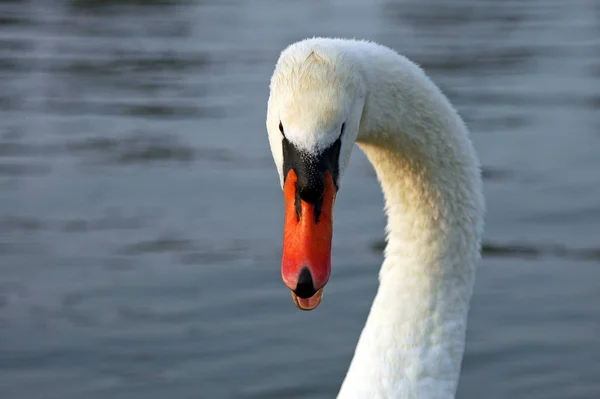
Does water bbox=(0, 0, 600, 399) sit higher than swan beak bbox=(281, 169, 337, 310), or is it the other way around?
swan beak bbox=(281, 169, 337, 310)

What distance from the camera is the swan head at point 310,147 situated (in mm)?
3490

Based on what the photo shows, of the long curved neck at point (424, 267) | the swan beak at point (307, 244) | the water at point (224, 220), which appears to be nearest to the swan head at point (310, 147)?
the swan beak at point (307, 244)

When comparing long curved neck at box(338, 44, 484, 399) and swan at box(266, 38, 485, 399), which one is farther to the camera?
long curved neck at box(338, 44, 484, 399)

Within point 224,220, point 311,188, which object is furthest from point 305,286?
point 224,220

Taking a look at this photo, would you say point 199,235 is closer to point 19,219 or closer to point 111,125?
point 19,219

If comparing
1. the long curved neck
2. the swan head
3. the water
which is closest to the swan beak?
the swan head

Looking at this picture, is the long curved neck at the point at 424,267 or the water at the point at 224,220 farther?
the water at the point at 224,220

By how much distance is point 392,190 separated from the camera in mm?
4535

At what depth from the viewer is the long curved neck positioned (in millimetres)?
4418

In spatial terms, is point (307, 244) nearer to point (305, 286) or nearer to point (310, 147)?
point (305, 286)

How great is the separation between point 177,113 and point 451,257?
780cm

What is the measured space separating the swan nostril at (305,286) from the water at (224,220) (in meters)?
3.86

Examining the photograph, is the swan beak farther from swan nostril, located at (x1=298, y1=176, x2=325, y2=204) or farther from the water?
the water

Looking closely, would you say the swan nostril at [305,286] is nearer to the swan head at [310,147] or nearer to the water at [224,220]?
the swan head at [310,147]
